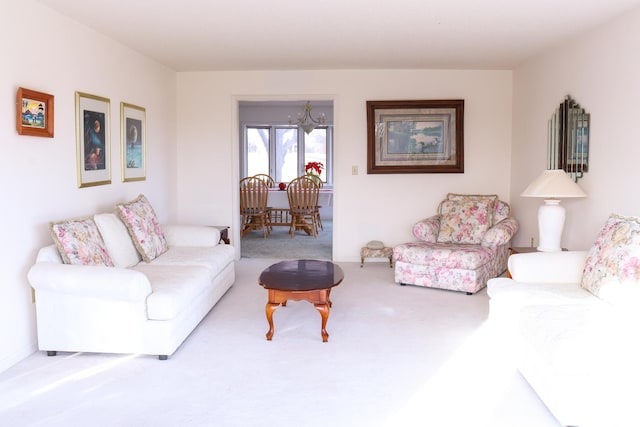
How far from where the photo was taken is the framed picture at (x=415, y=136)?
242 inches

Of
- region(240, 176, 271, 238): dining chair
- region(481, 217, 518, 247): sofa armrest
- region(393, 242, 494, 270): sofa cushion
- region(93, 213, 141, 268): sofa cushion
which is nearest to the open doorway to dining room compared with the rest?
region(240, 176, 271, 238): dining chair

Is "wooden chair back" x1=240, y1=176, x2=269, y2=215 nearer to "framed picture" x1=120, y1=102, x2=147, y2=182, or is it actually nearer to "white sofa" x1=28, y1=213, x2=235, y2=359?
"framed picture" x1=120, y1=102, x2=147, y2=182

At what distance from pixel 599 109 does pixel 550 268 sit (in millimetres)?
1409

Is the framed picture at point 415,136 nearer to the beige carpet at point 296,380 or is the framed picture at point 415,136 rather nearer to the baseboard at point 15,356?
the beige carpet at point 296,380

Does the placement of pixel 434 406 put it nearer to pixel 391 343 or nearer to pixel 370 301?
pixel 391 343

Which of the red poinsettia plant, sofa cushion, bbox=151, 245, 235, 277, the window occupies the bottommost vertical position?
sofa cushion, bbox=151, 245, 235, 277

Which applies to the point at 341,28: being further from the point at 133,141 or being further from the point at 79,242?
the point at 79,242

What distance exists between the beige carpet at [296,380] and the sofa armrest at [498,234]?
1.15m

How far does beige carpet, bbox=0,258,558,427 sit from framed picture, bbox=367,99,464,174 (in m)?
2.41

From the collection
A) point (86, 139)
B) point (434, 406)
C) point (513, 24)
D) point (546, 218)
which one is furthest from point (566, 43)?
point (86, 139)

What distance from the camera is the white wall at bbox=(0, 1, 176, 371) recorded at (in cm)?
320

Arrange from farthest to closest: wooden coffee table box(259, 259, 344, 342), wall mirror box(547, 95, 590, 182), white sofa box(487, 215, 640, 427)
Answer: wall mirror box(547, 95, 590, 182) < wooden coffee table box(259, 259, 344, 342) < white sofa box(487, 215, 640, 427)

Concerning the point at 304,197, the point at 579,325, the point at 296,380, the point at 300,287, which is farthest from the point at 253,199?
the point at 579,325

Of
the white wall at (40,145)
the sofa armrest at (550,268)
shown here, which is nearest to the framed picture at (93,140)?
the white wall at (40,145)
